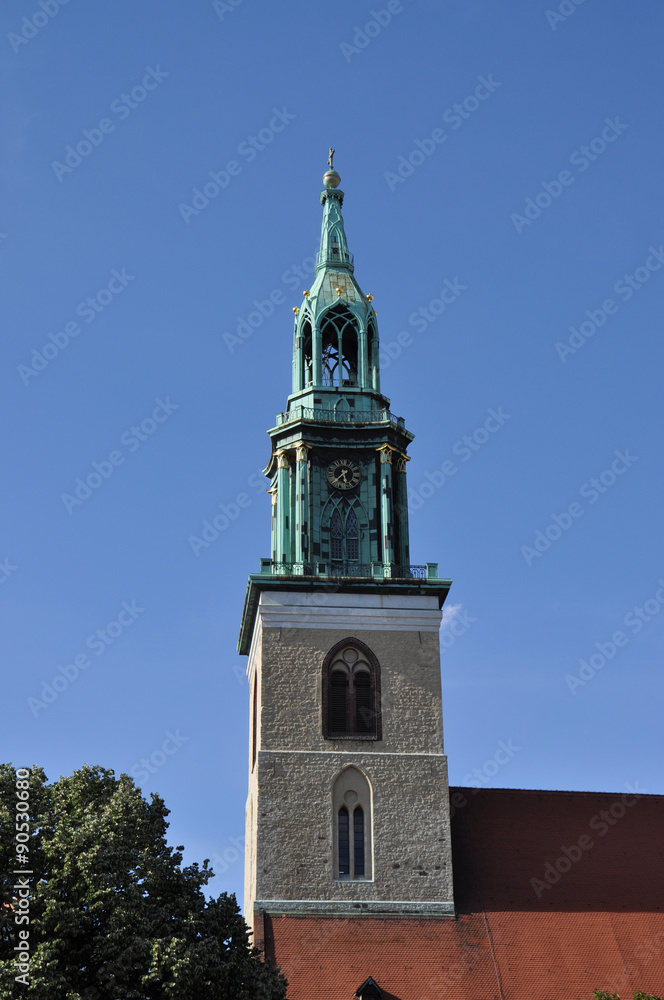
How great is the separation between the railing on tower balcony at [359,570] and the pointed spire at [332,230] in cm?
1148

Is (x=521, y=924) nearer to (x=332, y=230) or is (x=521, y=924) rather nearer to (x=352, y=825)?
(x=352, y=825)

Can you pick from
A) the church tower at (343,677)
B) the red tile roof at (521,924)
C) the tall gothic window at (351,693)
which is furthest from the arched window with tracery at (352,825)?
the red tile roof at (521,924)

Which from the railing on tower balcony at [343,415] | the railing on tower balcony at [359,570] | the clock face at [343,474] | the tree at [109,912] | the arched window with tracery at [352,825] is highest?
the railing on tower balcony at [343,415]

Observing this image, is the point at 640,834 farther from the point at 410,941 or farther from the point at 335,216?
the point at 335,216

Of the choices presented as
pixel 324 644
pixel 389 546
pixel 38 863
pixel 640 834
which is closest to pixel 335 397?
pixel 389 546

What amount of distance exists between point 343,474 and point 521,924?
1414 cm

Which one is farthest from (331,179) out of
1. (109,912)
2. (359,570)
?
(109,912)

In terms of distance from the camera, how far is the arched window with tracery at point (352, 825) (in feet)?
115

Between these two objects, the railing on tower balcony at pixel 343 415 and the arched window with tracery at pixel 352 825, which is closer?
the arched window with tracery at pixel 352 825

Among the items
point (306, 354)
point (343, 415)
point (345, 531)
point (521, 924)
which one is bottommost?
point (521, 924)

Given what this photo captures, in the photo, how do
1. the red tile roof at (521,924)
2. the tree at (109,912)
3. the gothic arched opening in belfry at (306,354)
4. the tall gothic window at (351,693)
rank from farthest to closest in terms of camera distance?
the gothic arched opening in belfry at (306,354), the tall gothic window at (351,693), the red tile roof at (521,924), the tree at (109,912)

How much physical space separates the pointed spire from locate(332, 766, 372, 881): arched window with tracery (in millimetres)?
17776

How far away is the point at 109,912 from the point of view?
26.1m

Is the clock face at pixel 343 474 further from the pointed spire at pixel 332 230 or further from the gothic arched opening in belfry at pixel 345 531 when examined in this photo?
the pointed spire at pixel 332 230
